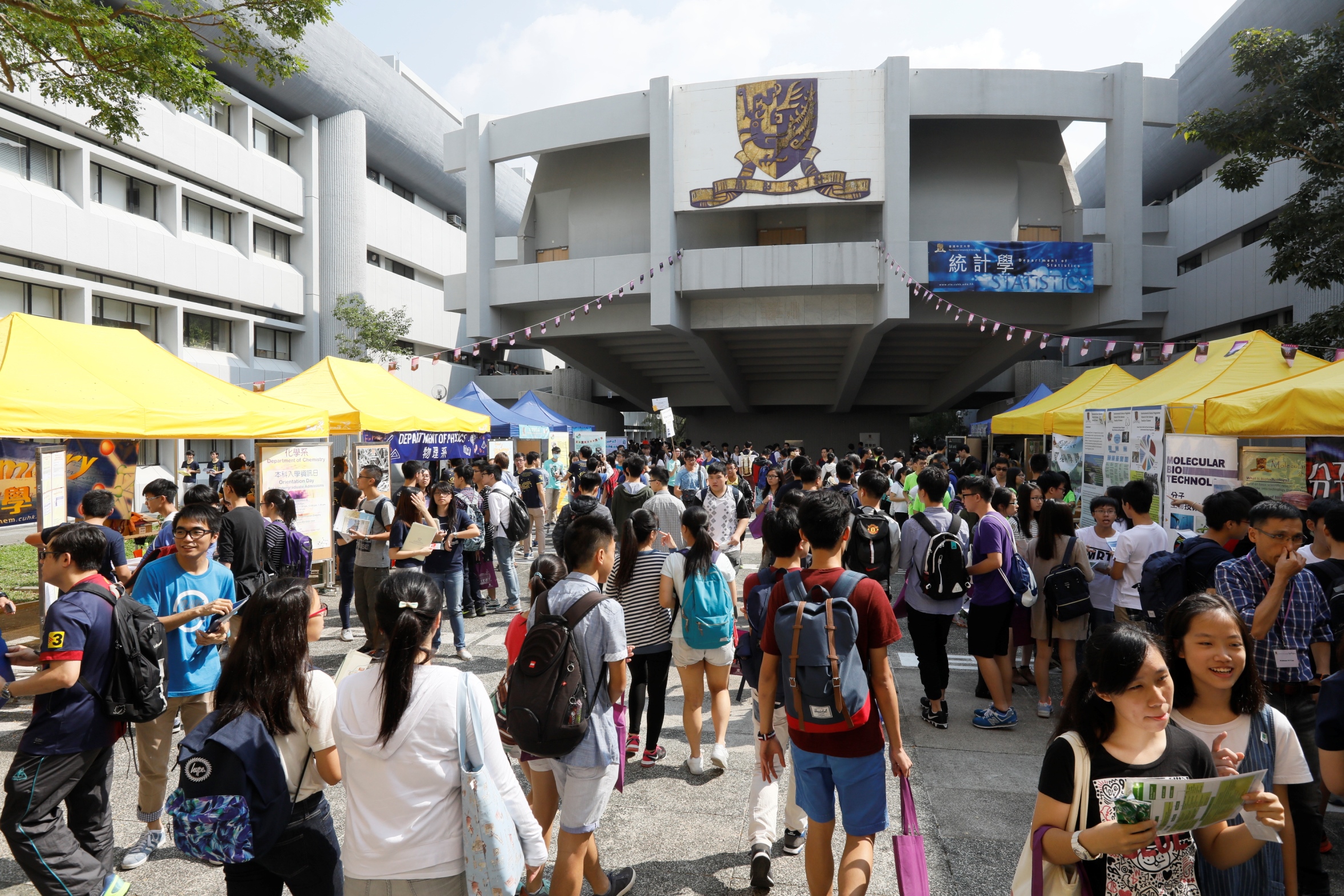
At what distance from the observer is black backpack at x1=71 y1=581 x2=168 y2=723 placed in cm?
278

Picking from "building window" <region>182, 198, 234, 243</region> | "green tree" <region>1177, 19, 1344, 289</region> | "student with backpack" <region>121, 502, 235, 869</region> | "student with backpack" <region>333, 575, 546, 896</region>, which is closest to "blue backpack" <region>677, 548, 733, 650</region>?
"student with backpack" <region>333, 575, 546, 896</region>

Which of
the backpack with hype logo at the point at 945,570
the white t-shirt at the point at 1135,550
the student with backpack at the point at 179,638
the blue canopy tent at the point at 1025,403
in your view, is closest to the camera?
the student with backpack at the point at 179,638

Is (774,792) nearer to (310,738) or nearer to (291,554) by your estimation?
(310,738)

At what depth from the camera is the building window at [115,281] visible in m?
19.7

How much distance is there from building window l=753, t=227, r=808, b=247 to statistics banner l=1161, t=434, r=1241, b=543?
18.2 metres

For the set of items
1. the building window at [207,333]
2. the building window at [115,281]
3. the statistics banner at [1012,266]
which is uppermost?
the statistics banner at [1012,266]

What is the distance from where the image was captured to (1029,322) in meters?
22.1

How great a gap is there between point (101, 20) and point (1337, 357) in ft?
49.0

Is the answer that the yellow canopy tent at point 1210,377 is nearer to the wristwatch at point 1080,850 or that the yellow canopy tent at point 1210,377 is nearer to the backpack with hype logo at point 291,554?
the wristwatch at point 1080,850

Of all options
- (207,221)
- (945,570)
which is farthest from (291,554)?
(207,221)

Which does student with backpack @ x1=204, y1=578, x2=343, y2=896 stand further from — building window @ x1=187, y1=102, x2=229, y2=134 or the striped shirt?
building window @ x1=187, y1=102, x2=229, y2=134

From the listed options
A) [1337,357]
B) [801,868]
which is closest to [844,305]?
[1337,357]

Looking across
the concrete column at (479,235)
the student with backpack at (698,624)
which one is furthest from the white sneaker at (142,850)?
the concrete column at (479,235)

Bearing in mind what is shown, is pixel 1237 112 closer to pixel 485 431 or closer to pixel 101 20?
pixel 485 431
